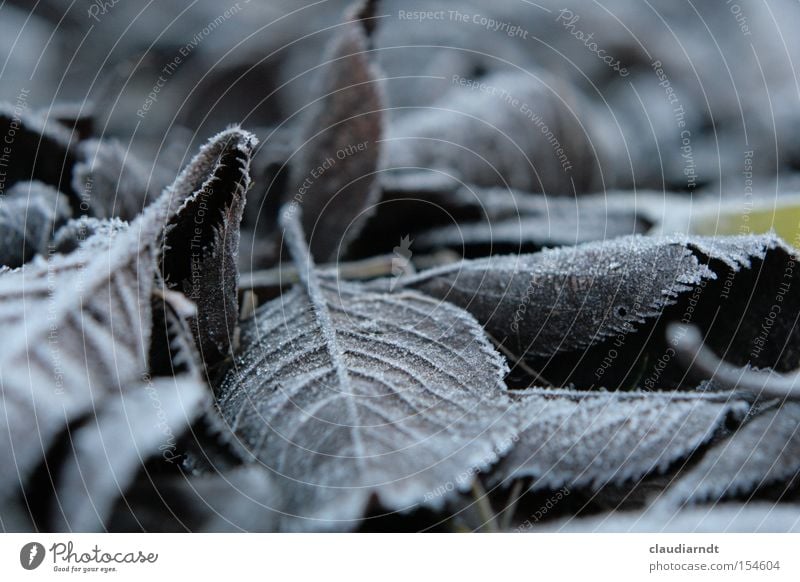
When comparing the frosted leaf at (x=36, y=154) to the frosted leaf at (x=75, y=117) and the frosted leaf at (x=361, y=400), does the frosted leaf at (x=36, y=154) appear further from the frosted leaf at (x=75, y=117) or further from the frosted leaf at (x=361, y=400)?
the frosted leaf at (x=361, y=400)

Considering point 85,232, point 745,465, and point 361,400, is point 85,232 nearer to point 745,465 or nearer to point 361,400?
point 361,400

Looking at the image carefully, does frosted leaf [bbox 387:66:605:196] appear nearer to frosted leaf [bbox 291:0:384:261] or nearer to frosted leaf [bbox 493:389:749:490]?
frosted leaf [bbox 291:0:384:261]

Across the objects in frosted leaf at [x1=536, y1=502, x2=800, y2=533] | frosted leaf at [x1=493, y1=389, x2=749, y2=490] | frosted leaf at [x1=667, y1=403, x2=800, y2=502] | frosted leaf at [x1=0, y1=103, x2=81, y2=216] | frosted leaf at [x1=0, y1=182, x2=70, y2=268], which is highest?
frosted leaf at [x1=0, y1=103, x2=81, y2=216]

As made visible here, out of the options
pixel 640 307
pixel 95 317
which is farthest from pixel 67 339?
pixel 640 307

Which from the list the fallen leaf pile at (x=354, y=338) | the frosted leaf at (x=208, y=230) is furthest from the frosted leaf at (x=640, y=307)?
the frosted leaf at (x=208, y=230)

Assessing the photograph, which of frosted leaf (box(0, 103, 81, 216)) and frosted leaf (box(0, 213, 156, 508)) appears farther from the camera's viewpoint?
frosted leaf (box(0, 103, 81, 216))

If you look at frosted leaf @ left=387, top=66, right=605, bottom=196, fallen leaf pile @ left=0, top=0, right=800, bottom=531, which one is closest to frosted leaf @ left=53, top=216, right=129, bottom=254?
fallen leaf pile @ left=0, top=0, right=800, bottom=531
